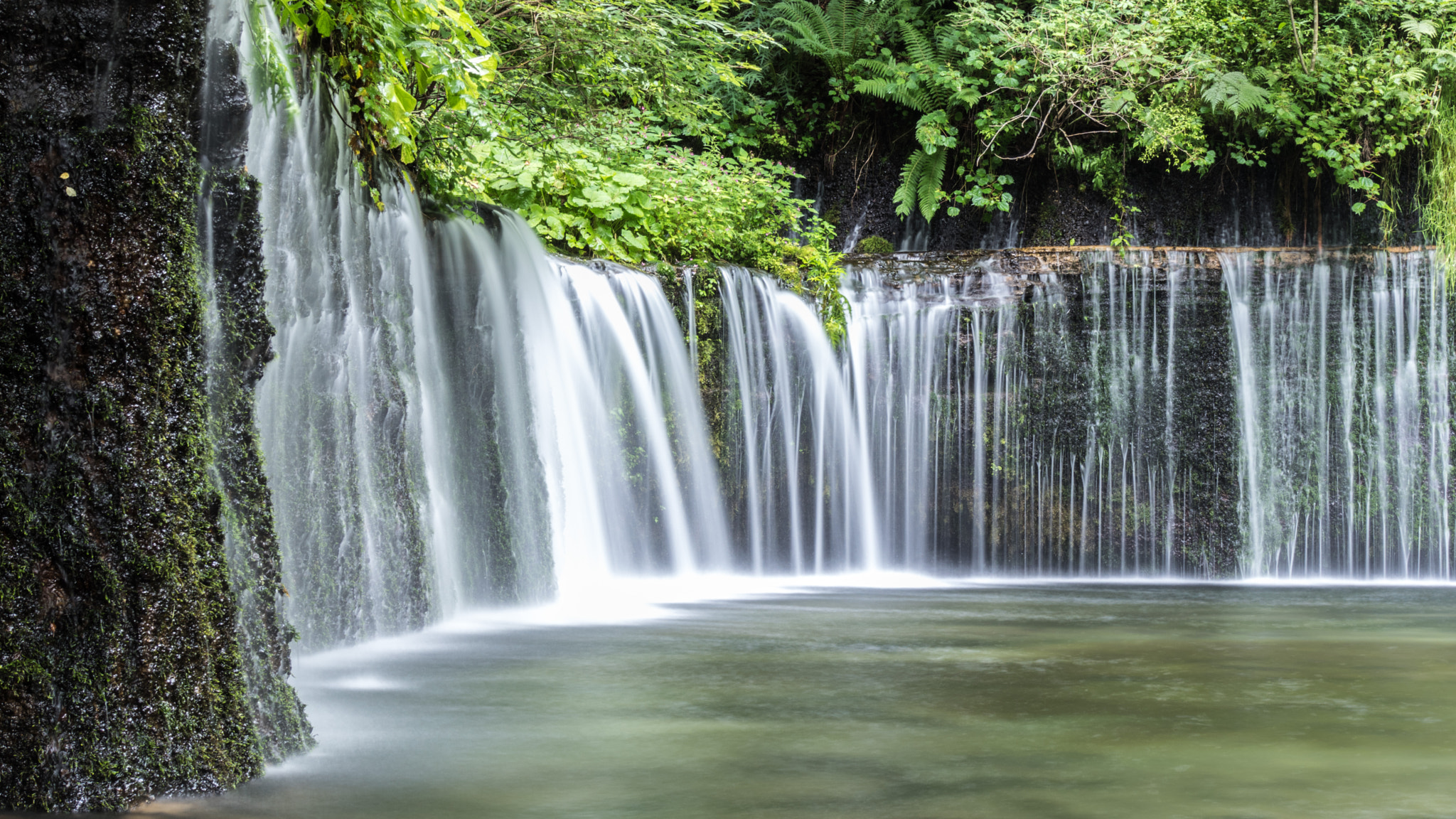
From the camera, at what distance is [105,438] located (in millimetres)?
2893

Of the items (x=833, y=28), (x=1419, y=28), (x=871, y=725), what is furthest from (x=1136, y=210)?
(x=871, y=725)

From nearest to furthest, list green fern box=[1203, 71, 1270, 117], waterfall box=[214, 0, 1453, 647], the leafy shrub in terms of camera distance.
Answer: waterfall box=[214, 0, 1453, 647] < green fern box=[1203, 71, 1270, 117] < the leafy shrub

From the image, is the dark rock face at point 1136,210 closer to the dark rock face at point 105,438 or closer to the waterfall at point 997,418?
the waterfall at point 997,418

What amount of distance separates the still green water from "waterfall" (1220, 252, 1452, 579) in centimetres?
509

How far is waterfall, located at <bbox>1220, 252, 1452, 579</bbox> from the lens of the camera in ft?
37.6

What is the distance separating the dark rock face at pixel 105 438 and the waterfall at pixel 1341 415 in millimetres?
10271

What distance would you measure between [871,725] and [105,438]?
230 cm

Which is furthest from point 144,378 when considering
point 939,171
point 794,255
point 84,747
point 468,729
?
point 939,171

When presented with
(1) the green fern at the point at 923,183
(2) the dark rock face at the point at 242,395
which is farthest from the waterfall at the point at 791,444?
(2) the dark rock face at the point at 242,395

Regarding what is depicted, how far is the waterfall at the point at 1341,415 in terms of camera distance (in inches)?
451

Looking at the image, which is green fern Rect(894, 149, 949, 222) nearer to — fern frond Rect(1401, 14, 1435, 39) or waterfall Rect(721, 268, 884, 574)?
waterfall Rect(721, 268, 884, 574)

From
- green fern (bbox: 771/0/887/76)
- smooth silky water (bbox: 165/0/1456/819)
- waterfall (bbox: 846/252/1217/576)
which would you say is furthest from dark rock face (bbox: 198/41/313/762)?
green fern (bbox: 771/0/887/76)

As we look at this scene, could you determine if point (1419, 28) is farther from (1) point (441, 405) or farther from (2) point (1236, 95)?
(1) point (441, 405)

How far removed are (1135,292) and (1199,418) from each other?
1.27 meters
